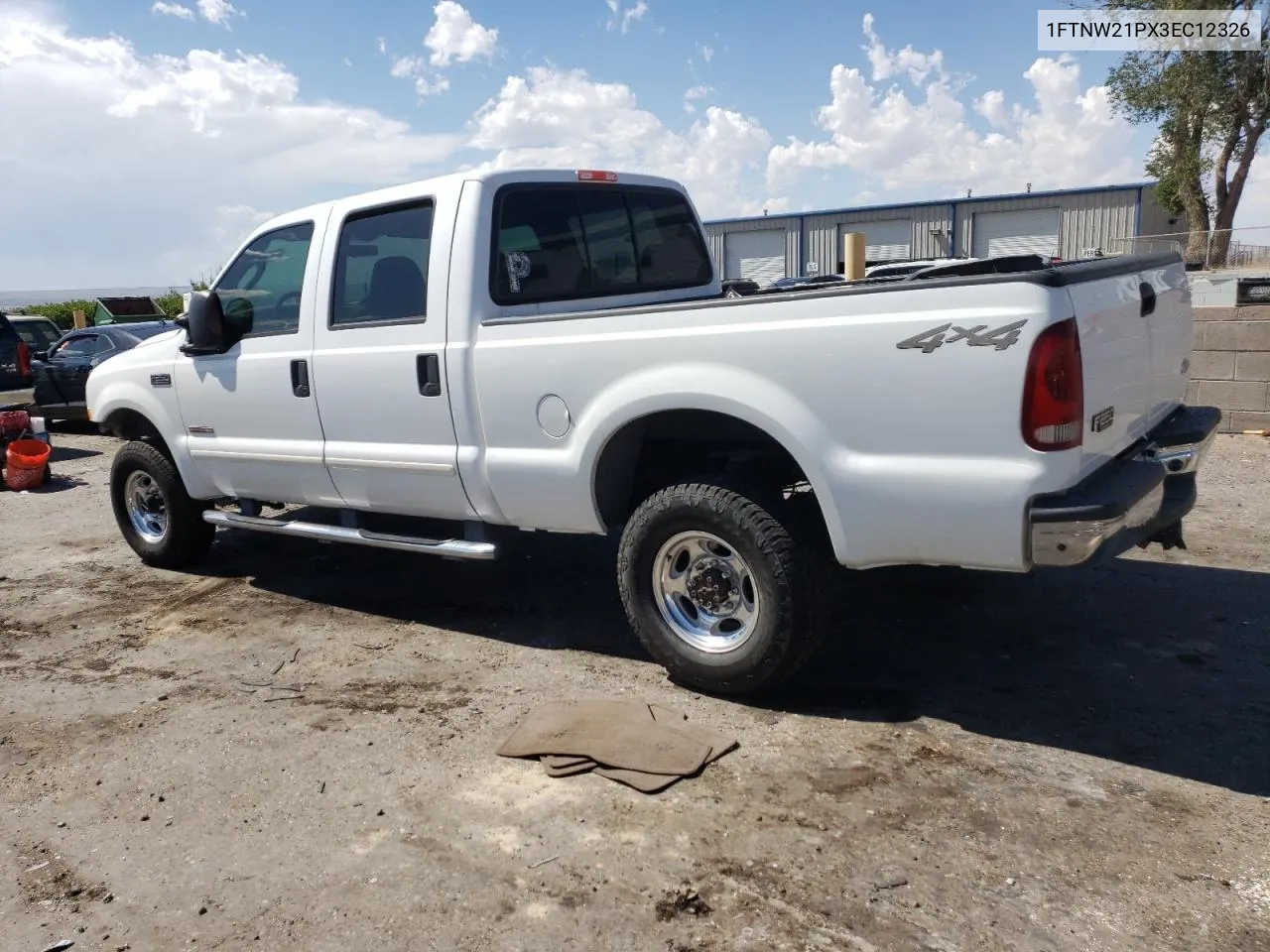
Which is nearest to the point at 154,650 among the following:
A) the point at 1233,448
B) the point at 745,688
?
the point at 745,688

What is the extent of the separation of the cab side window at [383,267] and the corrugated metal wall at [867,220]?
3512cm

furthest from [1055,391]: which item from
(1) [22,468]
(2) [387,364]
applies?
(1) [22,468]

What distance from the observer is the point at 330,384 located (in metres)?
5.26

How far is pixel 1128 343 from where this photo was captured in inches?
146

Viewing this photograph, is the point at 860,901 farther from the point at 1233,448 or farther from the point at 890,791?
the point at 1233,448

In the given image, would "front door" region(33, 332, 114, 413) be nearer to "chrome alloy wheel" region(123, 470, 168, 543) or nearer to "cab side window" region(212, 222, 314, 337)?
"chrome alloy wheel" region(123, 470, 168, 543)

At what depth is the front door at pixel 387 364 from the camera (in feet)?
15.8

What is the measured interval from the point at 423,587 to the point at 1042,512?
384 centimetres

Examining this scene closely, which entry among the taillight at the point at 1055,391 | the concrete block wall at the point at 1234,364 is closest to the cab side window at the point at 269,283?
the taillight at the point at 1055,391

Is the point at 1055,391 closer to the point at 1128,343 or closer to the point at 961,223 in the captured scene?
the point at 1128,343

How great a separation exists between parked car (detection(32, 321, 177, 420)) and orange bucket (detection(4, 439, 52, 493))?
155 inches

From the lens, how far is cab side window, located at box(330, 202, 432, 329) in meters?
4.93

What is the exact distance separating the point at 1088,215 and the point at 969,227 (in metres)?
4.14

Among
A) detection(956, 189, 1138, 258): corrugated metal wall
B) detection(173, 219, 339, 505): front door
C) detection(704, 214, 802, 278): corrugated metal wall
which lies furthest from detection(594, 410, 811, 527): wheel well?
detection(704, 214, 802, 278): corrugated metal wall
